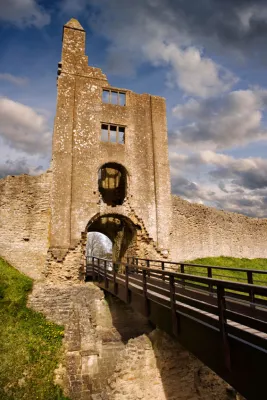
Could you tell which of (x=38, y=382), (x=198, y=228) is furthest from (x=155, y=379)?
(x=198, y=228)

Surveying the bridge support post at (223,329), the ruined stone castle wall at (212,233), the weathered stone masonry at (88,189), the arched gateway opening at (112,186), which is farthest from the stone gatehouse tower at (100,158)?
the bridge support post at (223,329)

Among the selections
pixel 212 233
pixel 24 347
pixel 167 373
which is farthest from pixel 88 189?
pixel 212 233

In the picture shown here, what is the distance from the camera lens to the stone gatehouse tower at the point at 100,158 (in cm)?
1518

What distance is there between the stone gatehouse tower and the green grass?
274cm

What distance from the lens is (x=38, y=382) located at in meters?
9.90

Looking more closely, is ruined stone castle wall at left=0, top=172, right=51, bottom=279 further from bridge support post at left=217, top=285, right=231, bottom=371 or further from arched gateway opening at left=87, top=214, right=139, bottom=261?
bridge support post at left=217, top=285, right=231, bottom=371

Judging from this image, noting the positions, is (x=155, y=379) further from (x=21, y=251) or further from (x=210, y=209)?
(x=210, y=209)

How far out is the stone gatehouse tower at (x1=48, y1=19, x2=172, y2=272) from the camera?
15.2m

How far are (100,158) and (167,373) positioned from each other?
438 inches

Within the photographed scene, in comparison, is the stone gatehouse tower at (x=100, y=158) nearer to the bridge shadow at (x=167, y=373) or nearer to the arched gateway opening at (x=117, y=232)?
the arched gateway opening at (x=117, y=232)

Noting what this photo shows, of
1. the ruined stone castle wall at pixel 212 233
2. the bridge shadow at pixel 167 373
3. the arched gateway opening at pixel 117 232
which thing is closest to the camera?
the bridge shadow at pixel 167 373

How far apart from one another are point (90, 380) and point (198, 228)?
44.4 feet

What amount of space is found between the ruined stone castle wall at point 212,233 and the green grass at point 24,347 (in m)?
9.60

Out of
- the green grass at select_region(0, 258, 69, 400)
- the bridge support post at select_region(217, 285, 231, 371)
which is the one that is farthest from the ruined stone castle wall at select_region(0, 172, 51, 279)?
the bridge support post at select_region(217, 285, 231, 371)
